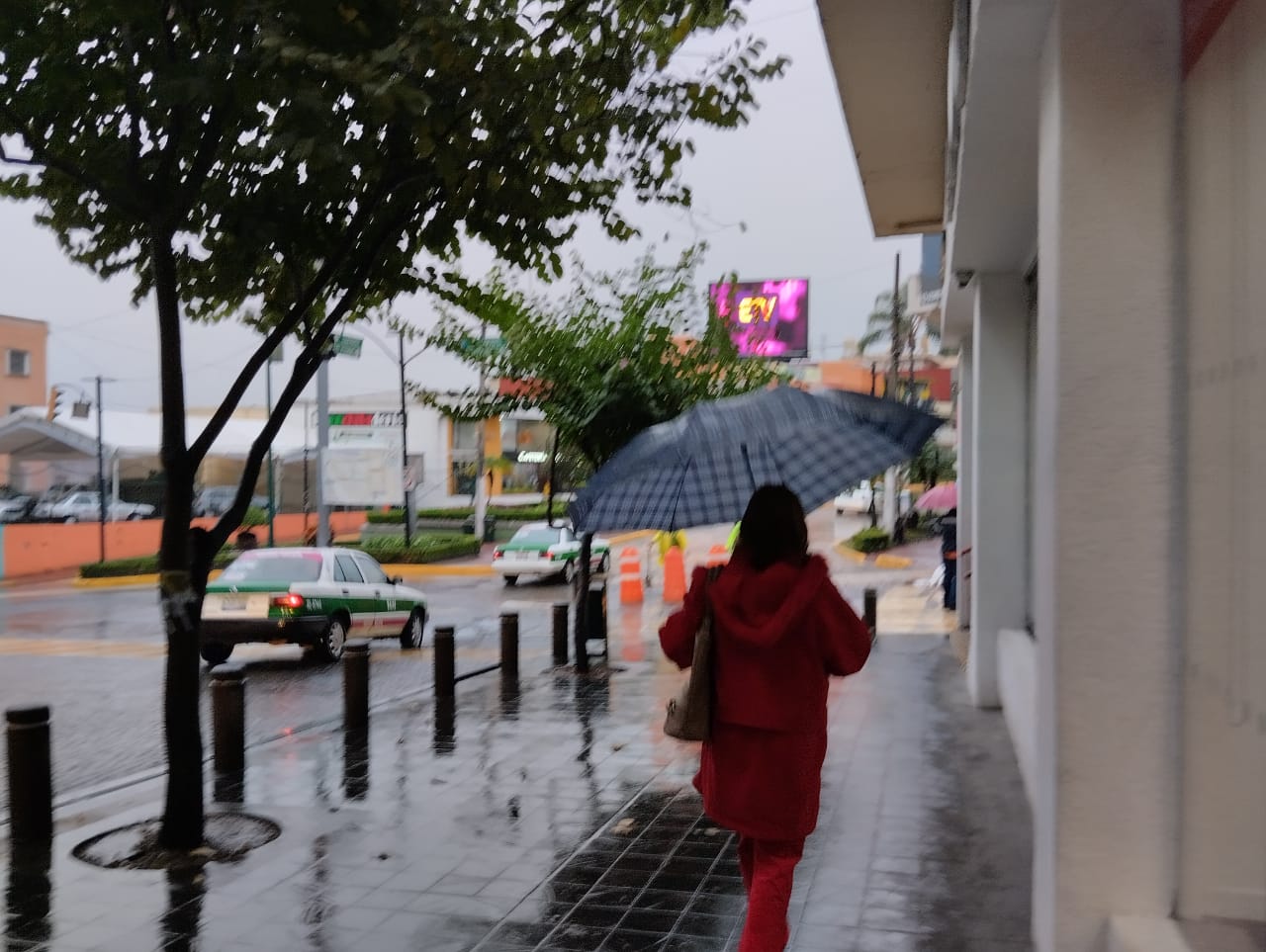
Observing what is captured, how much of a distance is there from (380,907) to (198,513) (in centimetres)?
3876

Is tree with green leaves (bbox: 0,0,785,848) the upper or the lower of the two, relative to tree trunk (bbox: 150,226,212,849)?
upper

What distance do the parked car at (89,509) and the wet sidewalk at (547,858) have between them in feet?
112

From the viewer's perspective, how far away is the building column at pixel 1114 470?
3787 millimetres

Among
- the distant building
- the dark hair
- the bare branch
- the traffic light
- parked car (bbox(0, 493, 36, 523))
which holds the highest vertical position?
the distant building

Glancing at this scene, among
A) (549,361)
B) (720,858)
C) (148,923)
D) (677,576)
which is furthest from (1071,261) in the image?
(677,576)

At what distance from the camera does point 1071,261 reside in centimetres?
387

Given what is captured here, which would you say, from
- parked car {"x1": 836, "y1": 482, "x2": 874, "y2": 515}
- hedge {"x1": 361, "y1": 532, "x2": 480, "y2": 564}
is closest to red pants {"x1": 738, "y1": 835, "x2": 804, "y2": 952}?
hedge {"x1": 361, "y1": 532, "x2": 480, "y2": 564}

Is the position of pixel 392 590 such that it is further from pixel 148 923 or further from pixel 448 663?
pixel 148 923

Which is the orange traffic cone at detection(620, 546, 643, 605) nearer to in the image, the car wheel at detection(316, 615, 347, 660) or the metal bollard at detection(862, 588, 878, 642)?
the metal bollard at detection(862, 588, 878, 642)

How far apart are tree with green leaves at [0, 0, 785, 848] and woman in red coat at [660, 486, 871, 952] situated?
3.12m

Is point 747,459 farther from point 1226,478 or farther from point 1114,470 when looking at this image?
point 1226,478

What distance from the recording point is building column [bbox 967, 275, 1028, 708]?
1022 cm

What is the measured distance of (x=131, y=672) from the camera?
14.9 m

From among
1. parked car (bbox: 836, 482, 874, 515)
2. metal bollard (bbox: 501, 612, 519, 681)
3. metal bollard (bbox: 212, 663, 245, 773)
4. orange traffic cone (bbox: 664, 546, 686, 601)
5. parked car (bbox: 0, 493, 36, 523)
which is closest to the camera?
metal bollard (bbox: 212, 663, 245, 773)
